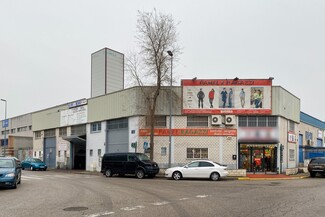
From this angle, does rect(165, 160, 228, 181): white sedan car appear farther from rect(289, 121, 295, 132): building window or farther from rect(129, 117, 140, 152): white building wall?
rect(289, 121, 295, 132): building window

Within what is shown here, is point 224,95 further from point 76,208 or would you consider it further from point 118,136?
point 76,208

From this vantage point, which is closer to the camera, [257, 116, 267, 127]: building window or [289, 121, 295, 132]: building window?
[257, 116, 267, 127]: building window

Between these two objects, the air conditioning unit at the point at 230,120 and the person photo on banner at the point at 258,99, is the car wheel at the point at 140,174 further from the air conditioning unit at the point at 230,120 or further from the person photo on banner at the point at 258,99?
the person photo on banner at the point at 258,99

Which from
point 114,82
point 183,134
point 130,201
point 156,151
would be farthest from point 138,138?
point 114,82

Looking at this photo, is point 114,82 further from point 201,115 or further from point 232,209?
point 232,209

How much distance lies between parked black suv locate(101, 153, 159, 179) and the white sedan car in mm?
1837

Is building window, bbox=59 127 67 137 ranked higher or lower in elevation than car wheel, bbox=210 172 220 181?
higher

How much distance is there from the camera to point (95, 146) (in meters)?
37.1

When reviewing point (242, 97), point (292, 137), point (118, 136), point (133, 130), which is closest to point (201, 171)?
point (242, 97)

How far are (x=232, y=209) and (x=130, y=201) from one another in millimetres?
3738

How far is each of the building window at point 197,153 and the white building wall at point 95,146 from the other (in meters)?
9.32

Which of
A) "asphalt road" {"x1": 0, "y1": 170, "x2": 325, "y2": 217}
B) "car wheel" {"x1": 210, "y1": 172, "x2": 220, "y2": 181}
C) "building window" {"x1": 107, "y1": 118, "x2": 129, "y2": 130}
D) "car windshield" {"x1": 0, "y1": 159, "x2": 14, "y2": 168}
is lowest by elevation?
"car wheel" {"x1": 210, "y1": 172, "x2": 220, "y2": 181}

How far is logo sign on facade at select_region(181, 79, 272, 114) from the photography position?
30500 mm

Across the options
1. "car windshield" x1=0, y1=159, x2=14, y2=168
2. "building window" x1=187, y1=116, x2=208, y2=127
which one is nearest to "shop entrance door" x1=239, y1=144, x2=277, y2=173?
"building window" x1=187, y1=116, x2=208, y2=127
